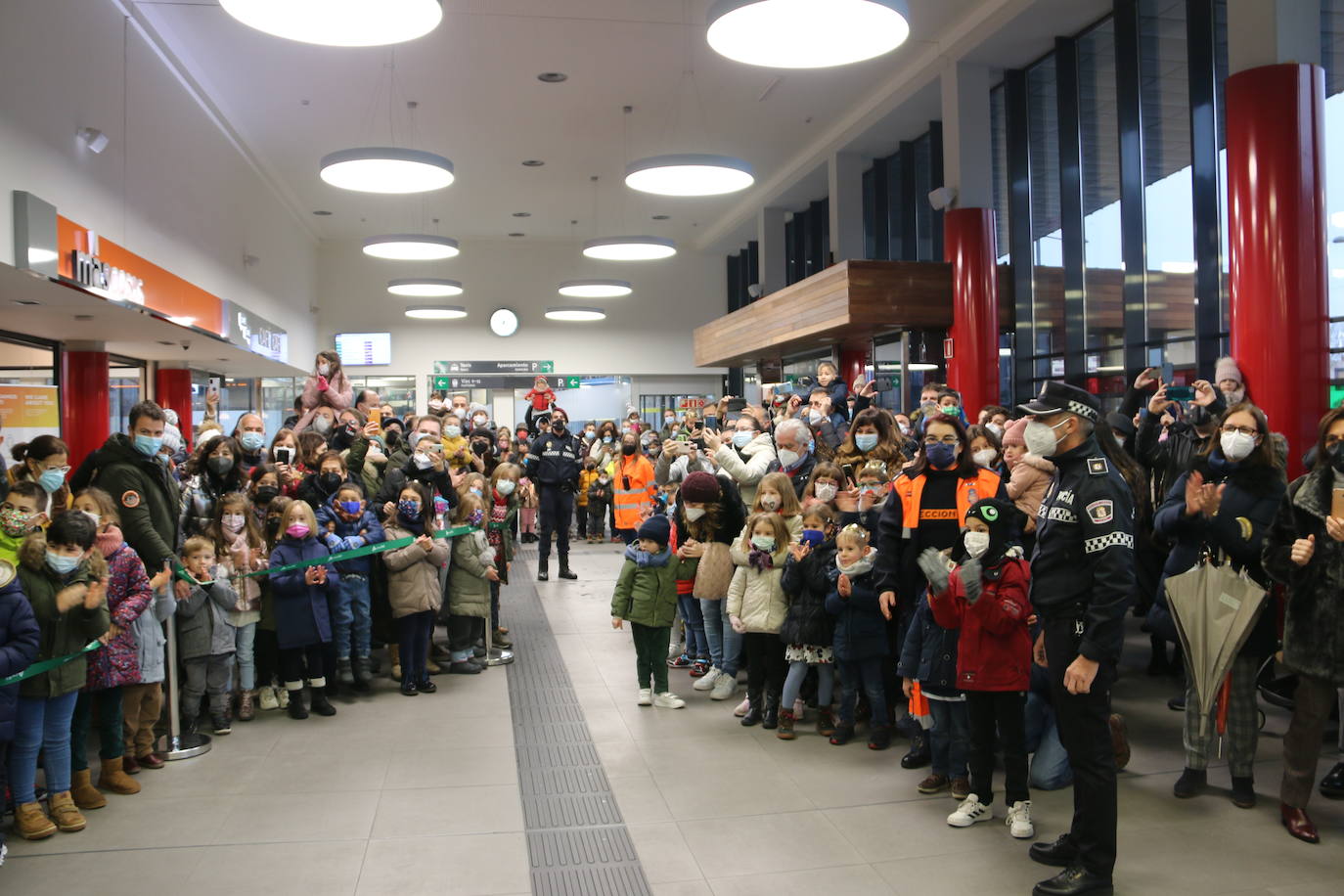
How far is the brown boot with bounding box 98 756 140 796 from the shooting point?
184 inches

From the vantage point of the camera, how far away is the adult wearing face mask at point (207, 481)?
603 centimetres

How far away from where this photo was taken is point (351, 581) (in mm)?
6457

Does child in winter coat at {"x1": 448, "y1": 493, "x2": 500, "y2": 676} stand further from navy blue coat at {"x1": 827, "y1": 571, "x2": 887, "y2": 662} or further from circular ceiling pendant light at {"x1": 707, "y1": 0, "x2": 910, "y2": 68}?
circular ceiling pendant light at {"x1": 707, "y1": 0, "x2": 910, "y2": 68}

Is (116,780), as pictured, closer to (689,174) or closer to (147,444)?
(147,444)

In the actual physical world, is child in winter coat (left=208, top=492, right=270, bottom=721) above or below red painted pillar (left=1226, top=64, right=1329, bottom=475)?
below

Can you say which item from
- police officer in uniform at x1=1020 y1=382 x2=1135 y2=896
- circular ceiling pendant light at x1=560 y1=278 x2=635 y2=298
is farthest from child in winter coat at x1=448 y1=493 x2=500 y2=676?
circular ceiling pendant light at x1=560 y1=278 x2=635 y2=298

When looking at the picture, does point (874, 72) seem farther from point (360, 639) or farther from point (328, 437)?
point (360, 639)

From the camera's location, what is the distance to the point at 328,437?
8383 millimetres

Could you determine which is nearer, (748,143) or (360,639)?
(360,639)

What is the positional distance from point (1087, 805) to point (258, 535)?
4.76 meters

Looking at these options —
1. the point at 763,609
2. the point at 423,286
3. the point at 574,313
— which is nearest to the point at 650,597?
the point at 763,609

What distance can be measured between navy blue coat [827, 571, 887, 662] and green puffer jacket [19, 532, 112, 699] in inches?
142

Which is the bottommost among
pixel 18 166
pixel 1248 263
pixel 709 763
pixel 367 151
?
pixel 709 763

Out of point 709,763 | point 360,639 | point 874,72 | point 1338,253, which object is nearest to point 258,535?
point 360,639
